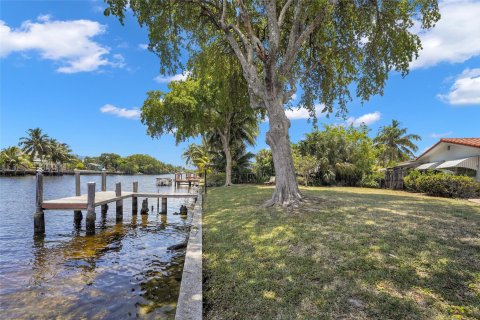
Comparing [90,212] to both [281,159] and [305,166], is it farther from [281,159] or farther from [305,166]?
[305,166]

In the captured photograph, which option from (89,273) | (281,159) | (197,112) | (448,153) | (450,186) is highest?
(197,112)

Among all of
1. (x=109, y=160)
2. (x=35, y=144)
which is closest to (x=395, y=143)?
(x=35, y=144)

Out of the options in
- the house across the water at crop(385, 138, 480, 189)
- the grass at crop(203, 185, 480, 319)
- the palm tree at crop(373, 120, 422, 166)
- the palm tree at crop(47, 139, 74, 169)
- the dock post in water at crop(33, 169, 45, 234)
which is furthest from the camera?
the palm tree at crop(47, 139, 74, 169)

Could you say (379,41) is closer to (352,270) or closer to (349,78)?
(349,78)

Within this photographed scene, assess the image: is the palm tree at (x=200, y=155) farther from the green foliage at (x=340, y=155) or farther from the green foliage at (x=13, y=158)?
the green foliage at (x=13, y=158)

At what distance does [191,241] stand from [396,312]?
196 inches

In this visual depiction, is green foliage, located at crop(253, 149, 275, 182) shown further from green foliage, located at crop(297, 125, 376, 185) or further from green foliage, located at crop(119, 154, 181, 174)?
green foliage, located at crop(119, 154, 181, 174)

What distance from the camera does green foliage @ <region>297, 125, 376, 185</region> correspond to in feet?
99.0

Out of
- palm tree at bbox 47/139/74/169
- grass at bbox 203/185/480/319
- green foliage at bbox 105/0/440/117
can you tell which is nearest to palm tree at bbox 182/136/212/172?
green foliage at bbox 105/0/440/117

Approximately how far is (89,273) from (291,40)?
1037cm

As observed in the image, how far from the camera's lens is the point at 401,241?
5961 mm

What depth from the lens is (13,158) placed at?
7625 cm

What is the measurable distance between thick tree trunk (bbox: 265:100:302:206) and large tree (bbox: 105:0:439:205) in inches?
1.4

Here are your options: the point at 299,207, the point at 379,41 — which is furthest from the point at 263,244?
the point at 379,41
